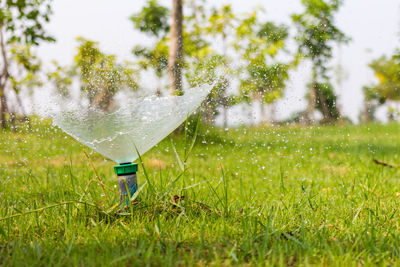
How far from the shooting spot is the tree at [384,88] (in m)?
3.57

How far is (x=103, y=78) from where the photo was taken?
3.02 meters

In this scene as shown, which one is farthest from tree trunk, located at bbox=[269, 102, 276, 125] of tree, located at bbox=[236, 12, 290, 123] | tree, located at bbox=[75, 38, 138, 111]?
tree, located at bbox=[75, 38, 138, 111]

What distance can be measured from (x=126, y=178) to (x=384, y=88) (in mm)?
4548

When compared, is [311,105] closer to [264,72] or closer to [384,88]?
[264,72]

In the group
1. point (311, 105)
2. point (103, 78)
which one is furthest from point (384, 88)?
point (103, 78)

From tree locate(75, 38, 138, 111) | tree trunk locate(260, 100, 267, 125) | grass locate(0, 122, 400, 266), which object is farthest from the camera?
tree trunk locate(260, 100, 267, 125)

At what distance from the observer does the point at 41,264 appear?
152 cm

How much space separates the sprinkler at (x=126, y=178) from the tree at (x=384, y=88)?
7.59 feet

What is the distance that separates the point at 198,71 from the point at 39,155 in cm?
310

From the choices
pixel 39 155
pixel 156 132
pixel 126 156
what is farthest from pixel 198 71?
pixel 39 155

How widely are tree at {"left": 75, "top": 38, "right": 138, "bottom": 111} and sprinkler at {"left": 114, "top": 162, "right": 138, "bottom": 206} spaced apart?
790 mm

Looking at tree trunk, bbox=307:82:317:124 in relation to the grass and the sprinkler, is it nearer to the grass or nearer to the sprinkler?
the grass

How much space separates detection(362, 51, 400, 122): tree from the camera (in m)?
3.57

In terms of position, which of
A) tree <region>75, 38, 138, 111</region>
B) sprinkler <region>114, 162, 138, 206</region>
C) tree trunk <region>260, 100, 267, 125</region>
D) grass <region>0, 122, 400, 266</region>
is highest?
tree <region>75, 38, 138, 111</region>
